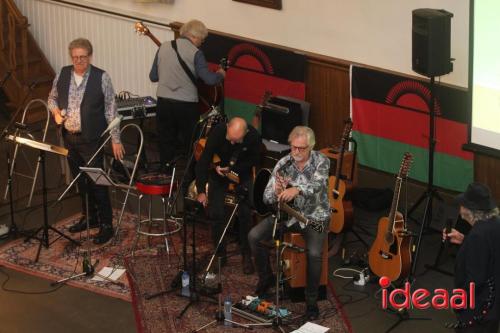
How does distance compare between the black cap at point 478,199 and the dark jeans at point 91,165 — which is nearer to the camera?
the black cap at point 478,199

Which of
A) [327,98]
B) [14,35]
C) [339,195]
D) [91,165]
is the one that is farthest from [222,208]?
[14,35]

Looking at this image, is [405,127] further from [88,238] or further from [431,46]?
[88,238]

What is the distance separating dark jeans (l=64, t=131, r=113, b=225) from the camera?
7.37 meters

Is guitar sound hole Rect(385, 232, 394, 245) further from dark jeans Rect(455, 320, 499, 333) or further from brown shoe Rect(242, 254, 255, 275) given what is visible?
dark jeans Rect(455, 320, 499, 333)

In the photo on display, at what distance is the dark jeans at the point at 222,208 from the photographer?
695 centimetres

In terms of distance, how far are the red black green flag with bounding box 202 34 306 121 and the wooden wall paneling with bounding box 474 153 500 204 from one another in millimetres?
2037

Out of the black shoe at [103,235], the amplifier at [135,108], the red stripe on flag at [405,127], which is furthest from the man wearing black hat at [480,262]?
the amplifier at [135,108]

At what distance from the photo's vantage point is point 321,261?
6375 mm

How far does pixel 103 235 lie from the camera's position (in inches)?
301


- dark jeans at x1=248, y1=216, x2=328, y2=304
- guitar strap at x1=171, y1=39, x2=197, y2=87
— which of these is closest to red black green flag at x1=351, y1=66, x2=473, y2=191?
guitar strap at x1=171, y1=39, x2=197, y2=87

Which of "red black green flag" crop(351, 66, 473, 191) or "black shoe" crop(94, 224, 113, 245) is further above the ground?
"red black green flag" crop(351, 66, 473, 191)

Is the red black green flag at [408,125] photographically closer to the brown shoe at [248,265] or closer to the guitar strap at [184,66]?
the guitar strap at [184,66]

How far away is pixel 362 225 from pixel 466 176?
1.03 metres

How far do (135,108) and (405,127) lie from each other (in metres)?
2.84
